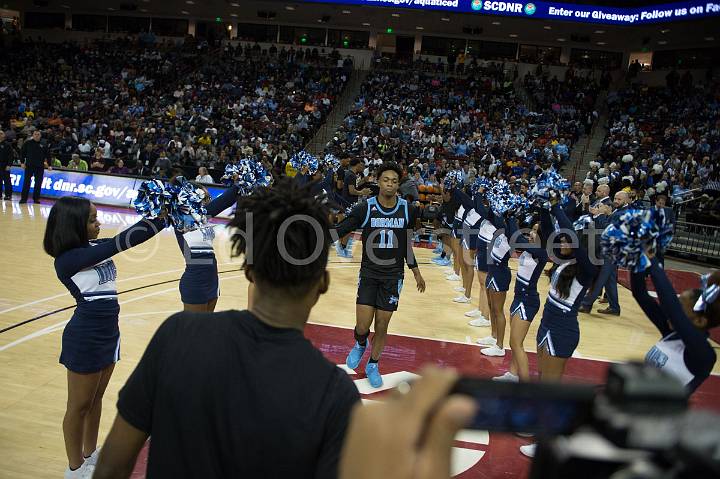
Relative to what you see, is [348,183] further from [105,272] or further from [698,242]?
[698,242]

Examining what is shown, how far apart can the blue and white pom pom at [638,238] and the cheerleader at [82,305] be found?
97.8 inches

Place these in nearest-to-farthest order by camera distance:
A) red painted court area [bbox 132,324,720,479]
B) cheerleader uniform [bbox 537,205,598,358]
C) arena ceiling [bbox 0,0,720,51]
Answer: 1. cheerleader uniform [bbox 537,205,598,358]
2. red painted court area [bbox 132,324,720,479]
3. arena ceiling [bbox 0,0,720,51]

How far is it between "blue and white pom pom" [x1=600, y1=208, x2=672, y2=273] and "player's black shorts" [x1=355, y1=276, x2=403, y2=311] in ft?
9.56

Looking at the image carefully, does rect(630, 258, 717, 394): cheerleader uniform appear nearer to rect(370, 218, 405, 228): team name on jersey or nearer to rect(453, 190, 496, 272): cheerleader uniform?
rect(370, 218, 405, 228): team name on jersey

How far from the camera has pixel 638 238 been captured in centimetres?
243

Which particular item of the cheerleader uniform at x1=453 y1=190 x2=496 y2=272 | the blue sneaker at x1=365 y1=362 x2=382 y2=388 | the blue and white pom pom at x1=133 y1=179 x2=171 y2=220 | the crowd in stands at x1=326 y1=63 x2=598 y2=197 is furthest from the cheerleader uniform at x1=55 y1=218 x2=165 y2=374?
the crowd in stands at x1=326 y1=63 x2=598 y2=197

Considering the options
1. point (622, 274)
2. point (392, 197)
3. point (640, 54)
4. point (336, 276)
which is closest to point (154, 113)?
point (336, 276)

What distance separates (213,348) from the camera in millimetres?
1356

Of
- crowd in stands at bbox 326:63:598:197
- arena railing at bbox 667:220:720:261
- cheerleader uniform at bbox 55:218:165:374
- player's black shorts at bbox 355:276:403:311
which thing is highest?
crowd in stands at bbox 326:63:598:197

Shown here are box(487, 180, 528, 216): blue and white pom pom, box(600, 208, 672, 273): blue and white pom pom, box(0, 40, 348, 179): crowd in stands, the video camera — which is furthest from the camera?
box(0, 40, 348, 179): crowd in stands

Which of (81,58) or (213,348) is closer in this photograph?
(213,348)

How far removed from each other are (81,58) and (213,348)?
32.4 meters

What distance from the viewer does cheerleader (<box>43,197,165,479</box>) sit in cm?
322

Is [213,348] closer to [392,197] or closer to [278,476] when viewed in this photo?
[278,476]
